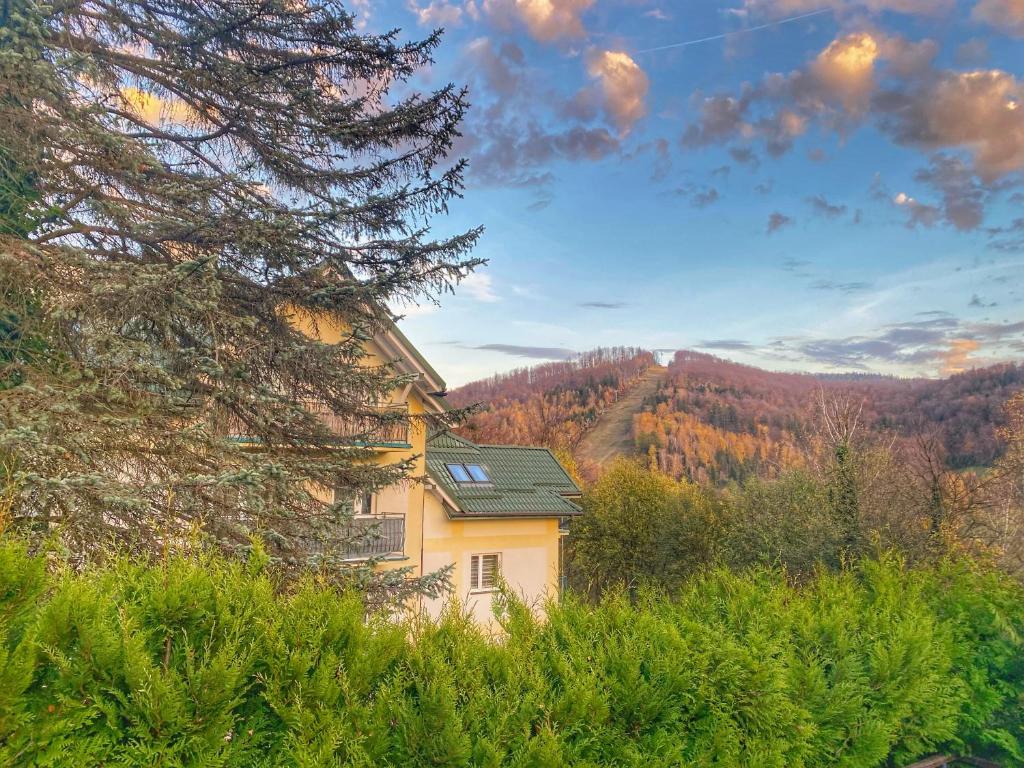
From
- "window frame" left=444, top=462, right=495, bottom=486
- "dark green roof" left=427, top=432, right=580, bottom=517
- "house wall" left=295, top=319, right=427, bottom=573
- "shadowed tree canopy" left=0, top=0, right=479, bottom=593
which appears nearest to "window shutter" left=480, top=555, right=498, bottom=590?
"dark green roof" left=427, top=432, right=580, bottom=517

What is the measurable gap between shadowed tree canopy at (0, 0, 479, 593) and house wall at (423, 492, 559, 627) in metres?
9.89

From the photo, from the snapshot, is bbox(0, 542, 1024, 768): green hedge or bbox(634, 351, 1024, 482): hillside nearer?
bbox(0, 542, 1024, 768): green hedge

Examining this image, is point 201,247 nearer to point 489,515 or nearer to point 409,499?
point 409,499

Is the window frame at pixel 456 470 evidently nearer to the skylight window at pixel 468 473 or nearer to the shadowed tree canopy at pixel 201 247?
the skylight window at pixel 468 473

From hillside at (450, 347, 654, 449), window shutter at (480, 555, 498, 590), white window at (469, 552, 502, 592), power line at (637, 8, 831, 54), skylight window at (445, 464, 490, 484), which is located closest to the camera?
power line at (637, 8, 831, 54)

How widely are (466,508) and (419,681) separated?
1473 centimetres

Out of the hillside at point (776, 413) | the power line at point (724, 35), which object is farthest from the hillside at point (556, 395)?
the power line at point (724, 35)

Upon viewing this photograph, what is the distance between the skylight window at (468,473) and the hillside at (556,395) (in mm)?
20390

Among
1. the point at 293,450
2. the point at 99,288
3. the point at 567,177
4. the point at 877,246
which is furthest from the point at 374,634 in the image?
the point at 877,246

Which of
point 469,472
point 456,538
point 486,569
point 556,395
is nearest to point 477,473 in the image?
point 469,472

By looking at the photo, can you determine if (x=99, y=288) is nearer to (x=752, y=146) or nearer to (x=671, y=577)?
(x=752, y=146)

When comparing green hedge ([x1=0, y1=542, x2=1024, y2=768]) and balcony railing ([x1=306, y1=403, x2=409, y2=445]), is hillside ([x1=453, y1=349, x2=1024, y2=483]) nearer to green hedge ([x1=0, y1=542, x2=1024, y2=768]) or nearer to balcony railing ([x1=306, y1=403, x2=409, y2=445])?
balcony railing ([x1=306, y1=403, x2=409, y2=445])

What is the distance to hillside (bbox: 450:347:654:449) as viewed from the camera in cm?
4572

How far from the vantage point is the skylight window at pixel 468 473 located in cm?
1881
